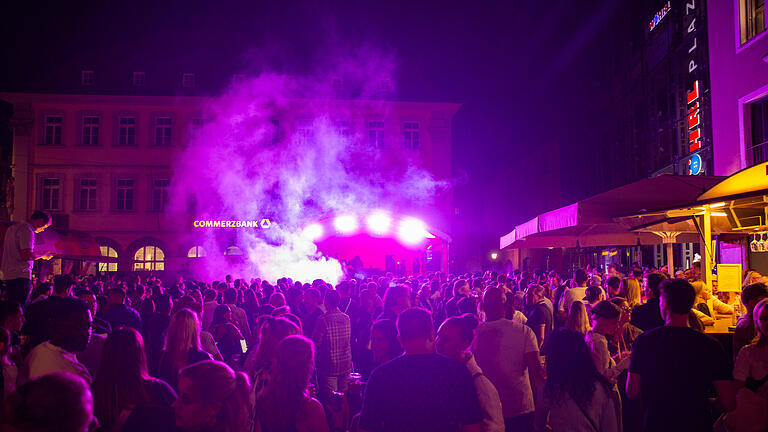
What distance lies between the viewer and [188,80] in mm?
40969

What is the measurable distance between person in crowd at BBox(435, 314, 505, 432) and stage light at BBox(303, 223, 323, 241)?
32360mm

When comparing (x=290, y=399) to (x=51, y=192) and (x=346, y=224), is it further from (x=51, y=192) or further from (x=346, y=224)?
(x=51, y=192)

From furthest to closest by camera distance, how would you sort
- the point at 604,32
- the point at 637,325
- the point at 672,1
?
the point at 604,32
the point at 672,1
the point at 637,325

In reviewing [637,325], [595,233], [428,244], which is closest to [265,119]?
[428,244]

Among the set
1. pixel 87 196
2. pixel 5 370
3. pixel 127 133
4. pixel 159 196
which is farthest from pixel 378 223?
pixel 5 370

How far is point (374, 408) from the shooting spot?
3.55m

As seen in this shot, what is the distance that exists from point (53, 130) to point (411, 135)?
78.9ft

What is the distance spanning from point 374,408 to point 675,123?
86.5 ft

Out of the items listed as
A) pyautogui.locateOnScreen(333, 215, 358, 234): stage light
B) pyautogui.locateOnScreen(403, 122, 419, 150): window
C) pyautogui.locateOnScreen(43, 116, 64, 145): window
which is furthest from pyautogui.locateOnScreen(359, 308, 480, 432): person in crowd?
pyautogui.locateOnScreen(43, 116, 64, 145): window

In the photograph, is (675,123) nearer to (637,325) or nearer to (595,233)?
(595,233)

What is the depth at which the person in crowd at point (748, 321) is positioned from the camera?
5.80 meters

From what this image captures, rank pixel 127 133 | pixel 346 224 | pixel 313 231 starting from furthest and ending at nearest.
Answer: pixel 127 133, pixel 313 231, pixel 346 224

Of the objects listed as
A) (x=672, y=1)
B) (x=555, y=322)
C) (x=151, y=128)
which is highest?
(x=672, y=1)

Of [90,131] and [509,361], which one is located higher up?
[90,131]
